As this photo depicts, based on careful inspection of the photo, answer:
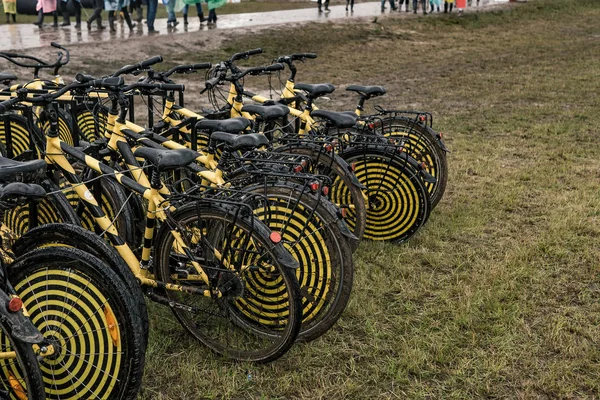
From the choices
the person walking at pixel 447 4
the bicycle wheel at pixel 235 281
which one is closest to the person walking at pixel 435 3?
the person walking at pixel 447 4

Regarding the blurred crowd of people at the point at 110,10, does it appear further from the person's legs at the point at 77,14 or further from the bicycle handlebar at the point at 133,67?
the bicycle handlebar at the point at 133,67

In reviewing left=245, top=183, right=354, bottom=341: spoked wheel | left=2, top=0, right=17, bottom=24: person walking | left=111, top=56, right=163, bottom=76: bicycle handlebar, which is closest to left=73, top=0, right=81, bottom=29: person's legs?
left=2, top=0, right=17, bottom=24: person walking

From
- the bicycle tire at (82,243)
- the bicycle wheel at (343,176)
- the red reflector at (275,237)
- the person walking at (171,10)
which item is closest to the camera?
the bicycle tire at (82,243)

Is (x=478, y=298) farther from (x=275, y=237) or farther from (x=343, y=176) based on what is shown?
(x=275, y=237)

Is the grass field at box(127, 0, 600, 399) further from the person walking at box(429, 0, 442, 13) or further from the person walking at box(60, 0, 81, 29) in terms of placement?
the person walking at box(429, 0, 442, 13)

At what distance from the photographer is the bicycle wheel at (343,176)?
4160 millimetres

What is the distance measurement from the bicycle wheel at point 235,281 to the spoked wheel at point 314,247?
7.7 inches

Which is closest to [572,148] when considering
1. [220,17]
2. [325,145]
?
[325,145]

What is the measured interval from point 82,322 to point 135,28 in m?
15.1

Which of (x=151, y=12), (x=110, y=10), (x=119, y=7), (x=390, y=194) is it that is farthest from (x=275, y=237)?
(x=110, y=10)

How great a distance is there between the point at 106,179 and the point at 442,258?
2.32m

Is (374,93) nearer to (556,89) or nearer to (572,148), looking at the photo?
(572,148)

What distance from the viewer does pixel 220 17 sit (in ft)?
66.8

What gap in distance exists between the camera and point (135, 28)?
54.4ft
